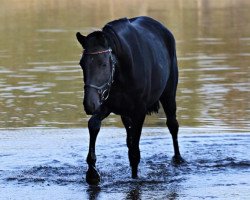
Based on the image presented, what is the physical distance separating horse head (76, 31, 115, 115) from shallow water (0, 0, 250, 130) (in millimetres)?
4835

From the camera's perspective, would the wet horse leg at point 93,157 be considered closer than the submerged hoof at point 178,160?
Yes

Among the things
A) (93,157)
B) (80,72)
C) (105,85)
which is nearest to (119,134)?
(93,157)

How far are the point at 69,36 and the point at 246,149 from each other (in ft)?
72.8

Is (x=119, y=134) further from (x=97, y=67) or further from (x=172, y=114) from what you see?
(x=97, y=67)

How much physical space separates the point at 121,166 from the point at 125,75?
150 cm

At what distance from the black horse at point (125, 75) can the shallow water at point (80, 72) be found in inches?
124

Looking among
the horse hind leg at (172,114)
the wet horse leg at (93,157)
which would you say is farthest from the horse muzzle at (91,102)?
the horse hind leg at (172,114)

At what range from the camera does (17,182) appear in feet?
33.7

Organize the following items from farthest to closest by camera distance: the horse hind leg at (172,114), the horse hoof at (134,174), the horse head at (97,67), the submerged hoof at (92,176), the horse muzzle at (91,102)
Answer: the horse hind leg at (172,114)
the horse hoof at (134,174)
the submerged hoof at (92,176)
the horse head at (97,67)
the horse muzzle at (91,102)

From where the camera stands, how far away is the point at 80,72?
71.7 ft

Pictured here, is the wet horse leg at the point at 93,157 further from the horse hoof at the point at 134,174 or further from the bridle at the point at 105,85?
the bridle at the point at 105,85

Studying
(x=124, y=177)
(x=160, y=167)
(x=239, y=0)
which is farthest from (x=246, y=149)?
(x=239, y=0)

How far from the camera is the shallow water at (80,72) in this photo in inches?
602

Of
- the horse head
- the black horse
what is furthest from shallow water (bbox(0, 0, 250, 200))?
the horse head
